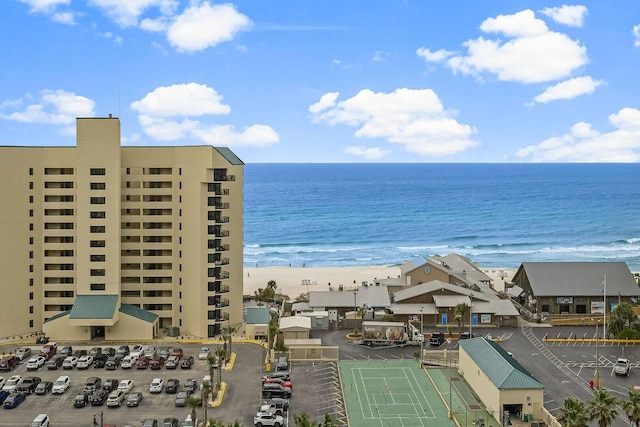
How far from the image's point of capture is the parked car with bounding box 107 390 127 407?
2029 inches

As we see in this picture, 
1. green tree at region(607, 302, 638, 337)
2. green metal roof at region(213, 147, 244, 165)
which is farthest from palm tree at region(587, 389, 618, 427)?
green metal roof at region(213, 147, 244, 165)

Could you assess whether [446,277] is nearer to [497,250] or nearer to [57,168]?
[57,168]

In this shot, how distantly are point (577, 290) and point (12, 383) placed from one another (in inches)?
2377

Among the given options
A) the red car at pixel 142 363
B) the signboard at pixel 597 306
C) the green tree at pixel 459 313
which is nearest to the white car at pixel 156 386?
the red car at pixel 142 363

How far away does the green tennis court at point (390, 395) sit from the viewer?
4906cm

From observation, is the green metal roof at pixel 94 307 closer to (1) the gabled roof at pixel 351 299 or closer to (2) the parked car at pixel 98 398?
(2) the parked car at pixel 98 398

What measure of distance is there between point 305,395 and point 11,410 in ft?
67.6

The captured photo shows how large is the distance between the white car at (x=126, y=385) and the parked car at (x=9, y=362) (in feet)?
41.4

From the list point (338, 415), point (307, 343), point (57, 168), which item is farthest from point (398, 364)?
point (57, 168)

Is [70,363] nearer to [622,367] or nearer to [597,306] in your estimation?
[622,367]

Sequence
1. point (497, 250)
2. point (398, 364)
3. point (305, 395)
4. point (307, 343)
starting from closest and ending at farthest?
point (305, 395)
point (398, 364)
point (307, 343)
point (497, 250)

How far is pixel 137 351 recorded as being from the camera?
6525cm

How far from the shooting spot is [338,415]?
49781 mm

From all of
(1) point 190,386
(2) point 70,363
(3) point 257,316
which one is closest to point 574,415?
(1) point 190,386
